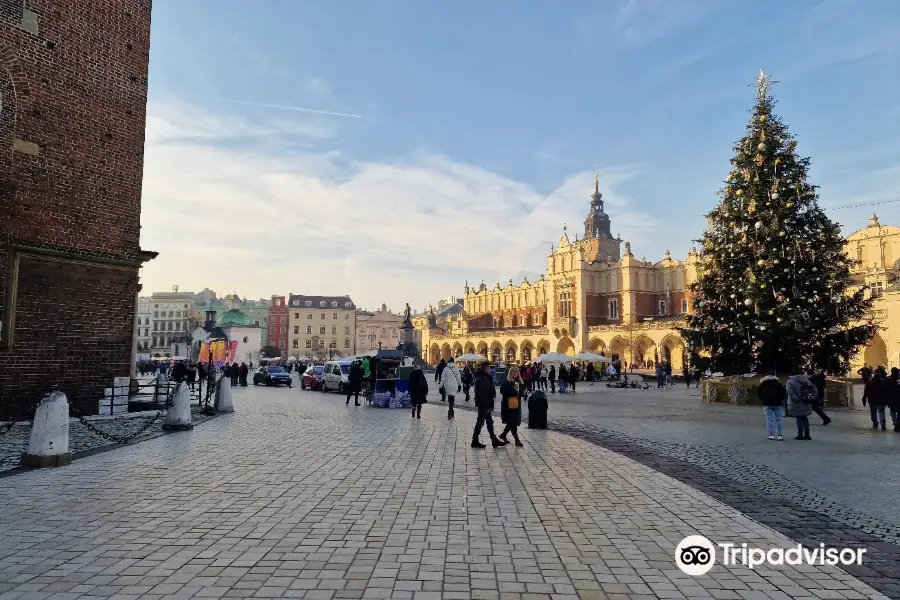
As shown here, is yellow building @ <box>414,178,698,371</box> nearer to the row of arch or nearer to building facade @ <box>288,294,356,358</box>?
the row of arch

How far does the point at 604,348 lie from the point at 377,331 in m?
73.5

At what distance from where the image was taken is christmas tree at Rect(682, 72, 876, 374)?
21906 millimetres

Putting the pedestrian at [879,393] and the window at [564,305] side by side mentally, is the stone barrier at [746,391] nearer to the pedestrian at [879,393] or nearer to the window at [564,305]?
the pedestrian at [879,393]

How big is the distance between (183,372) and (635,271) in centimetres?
4803

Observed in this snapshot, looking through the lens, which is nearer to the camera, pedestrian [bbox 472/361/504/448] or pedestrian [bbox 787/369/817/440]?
pedestrian [bbox 472/361/504/448]

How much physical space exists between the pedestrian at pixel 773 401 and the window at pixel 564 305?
176ft

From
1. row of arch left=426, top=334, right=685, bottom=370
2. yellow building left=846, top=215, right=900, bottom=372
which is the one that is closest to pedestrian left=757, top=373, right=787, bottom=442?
yellow building left=846, top=215, right=900, bottom=372

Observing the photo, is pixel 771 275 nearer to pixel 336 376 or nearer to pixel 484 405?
pixel 484 405

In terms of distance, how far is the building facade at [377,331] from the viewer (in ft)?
420

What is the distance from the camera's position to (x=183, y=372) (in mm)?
28047

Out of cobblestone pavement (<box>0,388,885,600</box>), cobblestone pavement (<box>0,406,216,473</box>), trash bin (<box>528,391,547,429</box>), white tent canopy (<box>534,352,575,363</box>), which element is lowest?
cobblestone pavement (<box>0,388,885,600</box>)

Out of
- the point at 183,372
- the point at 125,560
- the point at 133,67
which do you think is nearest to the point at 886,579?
the point at 125,560

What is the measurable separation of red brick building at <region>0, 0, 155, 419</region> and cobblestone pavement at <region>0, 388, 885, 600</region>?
16.5 feet

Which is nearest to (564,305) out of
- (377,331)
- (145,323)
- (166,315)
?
Answer: (377,331)
